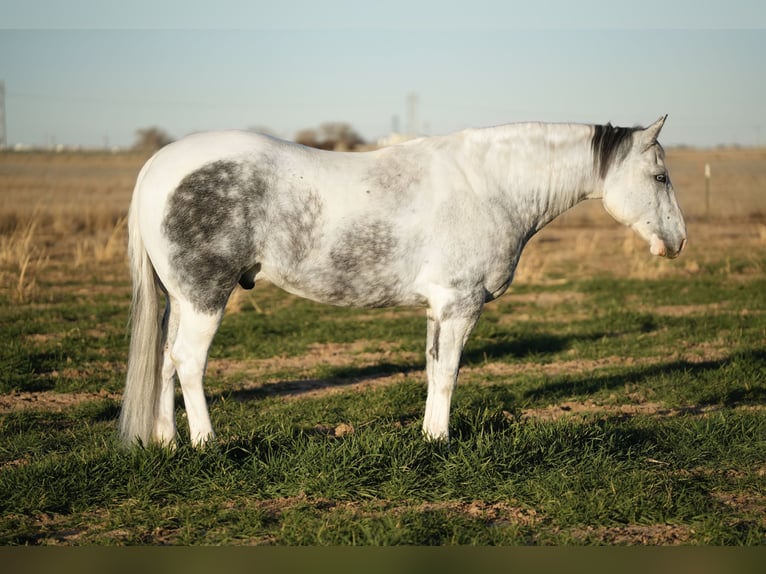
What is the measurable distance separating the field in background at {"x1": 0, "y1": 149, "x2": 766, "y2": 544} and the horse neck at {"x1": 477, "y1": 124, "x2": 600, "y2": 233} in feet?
5.30

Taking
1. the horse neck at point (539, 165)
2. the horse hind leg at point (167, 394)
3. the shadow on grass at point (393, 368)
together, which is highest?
the horse neck at point (539, 165)

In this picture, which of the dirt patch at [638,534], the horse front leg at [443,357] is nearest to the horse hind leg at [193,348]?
the horse front leg at [443,357]

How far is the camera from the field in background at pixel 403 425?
4.72 metres

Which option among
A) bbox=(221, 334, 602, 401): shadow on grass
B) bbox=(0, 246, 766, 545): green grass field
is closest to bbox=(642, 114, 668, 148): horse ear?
bbox=(0, 246, 766, 545): green grass field

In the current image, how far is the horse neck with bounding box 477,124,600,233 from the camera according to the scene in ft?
18.9

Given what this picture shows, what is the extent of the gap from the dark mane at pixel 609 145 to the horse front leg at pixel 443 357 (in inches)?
54.7

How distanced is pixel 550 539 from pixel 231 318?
23.8 feet

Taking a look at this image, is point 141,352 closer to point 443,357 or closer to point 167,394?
point 167,394

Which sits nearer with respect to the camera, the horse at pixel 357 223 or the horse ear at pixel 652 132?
the horse at pixel 357 223

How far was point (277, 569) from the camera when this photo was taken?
4.15m

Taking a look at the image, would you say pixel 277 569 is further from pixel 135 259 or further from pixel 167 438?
pixel 135 259

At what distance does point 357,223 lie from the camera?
536cm

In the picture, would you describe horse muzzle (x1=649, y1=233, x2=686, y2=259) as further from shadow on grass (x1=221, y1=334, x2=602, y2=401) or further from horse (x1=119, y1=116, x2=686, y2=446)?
shadow on grass (x1=221, y1=334, x2=602, y2=401)

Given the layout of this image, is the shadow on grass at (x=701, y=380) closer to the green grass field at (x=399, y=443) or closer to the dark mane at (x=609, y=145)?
the green grass field at (x=399, y=443)
